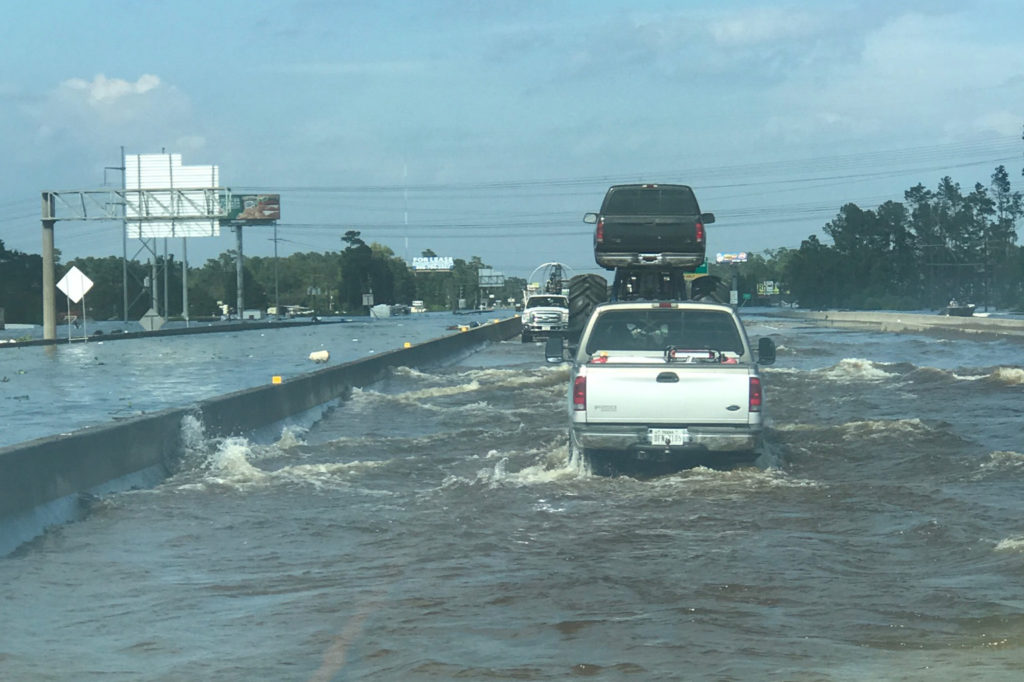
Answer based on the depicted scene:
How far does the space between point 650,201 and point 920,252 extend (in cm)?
14671

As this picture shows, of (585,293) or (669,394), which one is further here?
(585,293)

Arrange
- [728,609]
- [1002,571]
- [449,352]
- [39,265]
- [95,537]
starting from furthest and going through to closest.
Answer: [39,265], [449,352], [95,537], [1002,571], [728,609]

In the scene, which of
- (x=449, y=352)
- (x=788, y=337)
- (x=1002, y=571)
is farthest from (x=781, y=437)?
(x=788, y=337)

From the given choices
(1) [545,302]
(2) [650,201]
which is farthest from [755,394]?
(1) [545,302]

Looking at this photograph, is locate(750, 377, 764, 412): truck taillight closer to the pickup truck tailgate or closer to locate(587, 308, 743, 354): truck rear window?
the pickup truck tailgate

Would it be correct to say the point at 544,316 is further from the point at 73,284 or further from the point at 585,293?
the point at 585,293

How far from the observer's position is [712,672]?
22.2 feet

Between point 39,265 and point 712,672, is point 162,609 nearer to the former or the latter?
point 712,672

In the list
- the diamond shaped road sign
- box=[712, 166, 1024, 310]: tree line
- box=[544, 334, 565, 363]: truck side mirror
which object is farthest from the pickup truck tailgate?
box=[712, 166, 1024, 310]: tree line

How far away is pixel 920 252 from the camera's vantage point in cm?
16512

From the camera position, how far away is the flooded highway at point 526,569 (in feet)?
23.4

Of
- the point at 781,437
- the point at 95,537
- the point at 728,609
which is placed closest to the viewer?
the point at 728,609

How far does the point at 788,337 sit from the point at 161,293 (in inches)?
4499

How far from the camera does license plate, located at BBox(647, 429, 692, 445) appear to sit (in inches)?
522
